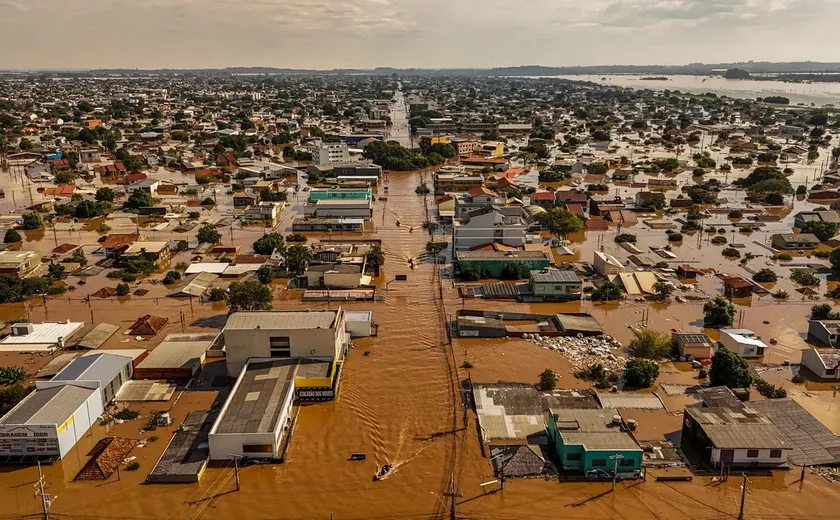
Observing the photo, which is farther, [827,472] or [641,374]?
[641,374]

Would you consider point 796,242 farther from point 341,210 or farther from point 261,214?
point 261,214

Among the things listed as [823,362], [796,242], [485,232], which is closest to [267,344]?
[485,232]

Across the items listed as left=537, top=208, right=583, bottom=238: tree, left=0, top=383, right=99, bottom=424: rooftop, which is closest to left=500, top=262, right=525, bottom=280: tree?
left=537, top=208, right=583, bottom=238: tree

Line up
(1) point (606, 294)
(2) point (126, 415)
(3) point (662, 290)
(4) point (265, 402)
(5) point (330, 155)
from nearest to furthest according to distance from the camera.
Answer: (4) point (265, 402)
(2) point (126, 415)
(1) point (606, 294)
(3) point (662, 290)
(5) point (330, 155)

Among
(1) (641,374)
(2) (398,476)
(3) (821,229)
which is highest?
(3) (821,229)

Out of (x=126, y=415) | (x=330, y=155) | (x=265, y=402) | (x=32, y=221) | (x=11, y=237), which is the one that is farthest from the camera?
(x=330, y=155)

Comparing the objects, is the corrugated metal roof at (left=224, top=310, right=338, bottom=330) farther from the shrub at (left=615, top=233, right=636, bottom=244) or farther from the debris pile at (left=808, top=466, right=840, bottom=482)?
the shrub at (left=615, top=233, right=636, bottom=244)

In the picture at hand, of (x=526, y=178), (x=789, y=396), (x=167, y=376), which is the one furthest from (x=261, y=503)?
(x=526, y=178)

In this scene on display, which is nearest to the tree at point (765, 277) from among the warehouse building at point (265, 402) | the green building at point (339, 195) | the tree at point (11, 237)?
the warehouse building at point (265, 402)
